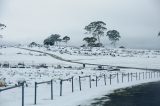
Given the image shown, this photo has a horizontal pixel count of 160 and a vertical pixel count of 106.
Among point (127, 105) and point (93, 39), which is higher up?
point (93, 39)

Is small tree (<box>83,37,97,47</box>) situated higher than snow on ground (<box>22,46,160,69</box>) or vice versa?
small tree (<box>83,37,97,47</box>)

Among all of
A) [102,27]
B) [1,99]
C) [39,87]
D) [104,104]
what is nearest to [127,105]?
[104,104]

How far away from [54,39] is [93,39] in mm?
34504

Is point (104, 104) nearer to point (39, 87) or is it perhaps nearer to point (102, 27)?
point (39, 87)

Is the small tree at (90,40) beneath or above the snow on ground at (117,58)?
above

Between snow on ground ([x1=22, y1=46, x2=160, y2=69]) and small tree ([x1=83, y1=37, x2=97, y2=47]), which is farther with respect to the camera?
small tree ([x1=83, y1=37, x2=97, y2=47])

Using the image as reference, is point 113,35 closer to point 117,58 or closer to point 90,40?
point 90,40

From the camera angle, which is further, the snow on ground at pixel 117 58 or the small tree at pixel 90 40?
the small tree at pixel 90 40

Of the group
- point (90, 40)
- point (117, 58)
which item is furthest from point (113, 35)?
point (117, 58)

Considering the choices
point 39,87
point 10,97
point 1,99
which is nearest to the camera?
point 1,99

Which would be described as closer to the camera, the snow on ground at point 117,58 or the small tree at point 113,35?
the snow on ground at point 117,58

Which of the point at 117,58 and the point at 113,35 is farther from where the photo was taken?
the point at 113,35

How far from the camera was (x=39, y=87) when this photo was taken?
2566 centimetres

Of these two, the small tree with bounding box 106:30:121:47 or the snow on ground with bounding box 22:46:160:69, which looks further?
the small tree with bounding box 106:30:121:47
